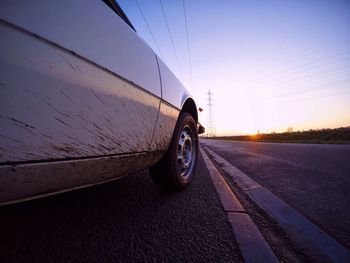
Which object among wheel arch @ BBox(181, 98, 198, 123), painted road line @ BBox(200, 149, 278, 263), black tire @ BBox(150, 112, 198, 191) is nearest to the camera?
painted road line @ BBox(200, 149, 278, 263)

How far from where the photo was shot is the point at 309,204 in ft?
5.92

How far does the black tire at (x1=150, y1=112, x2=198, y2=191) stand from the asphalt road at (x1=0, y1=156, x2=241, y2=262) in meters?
0.15

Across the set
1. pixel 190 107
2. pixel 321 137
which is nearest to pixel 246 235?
pixel 190 107

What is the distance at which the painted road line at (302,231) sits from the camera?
105 centimetres

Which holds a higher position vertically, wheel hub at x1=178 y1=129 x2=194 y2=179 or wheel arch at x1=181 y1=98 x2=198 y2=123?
wheel arch at x1=181 y1=98 x2=198 y2=123

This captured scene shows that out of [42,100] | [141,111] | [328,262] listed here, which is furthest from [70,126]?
[328,262]

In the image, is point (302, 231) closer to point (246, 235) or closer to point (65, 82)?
point (246, 235)

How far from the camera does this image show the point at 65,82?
802 millimetres

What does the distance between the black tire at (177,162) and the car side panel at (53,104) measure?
2.77 feet

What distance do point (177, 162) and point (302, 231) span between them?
1.10 metres

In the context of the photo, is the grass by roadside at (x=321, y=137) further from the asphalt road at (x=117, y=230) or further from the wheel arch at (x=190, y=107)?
the asphalt road at (x=117, y=230)

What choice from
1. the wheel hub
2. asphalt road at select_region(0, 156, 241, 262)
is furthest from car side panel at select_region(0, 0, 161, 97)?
the wheel hub

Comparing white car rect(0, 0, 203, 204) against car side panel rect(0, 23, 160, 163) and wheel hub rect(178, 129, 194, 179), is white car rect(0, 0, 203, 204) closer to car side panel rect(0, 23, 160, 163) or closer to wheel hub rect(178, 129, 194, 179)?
car side panel rect(0, 23, 160, 163)

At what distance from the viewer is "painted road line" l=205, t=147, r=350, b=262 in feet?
3.44
